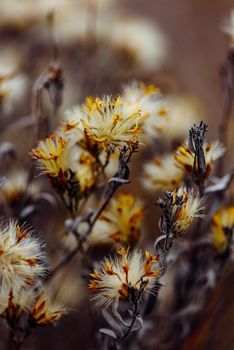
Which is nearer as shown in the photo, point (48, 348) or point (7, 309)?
point (7, 309)

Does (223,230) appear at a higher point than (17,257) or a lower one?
higher

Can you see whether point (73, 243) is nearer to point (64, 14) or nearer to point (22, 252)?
point (22, 252)

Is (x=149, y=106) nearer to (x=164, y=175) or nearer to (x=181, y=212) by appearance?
(x=164, y=175)

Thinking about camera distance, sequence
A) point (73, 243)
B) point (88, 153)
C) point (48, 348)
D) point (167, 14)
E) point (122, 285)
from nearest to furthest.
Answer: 1. point (122, 285)
2. point (88, 153)
3. point (73, 243)
4. point (48, 348)
5. point (167, 14)

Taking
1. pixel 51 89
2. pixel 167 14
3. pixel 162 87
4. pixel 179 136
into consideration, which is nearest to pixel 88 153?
pixel 51 89

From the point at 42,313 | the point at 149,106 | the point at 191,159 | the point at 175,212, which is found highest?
the point at 149,106

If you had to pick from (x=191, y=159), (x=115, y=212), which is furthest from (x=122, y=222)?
(x=191, y=159)

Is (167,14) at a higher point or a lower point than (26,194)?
higher
